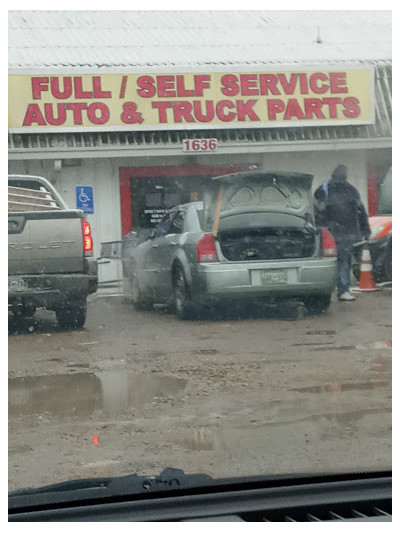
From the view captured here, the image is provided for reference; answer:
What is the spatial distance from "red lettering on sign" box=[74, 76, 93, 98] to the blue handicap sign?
1.83 ft

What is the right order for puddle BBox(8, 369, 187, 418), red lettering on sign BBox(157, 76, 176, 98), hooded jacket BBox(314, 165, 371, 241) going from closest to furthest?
puddle BBox(8, 369, 187, 418) < red lettering on sign BBox(157, 76, 176, 98) < hooded jacket BBox(314, 165, 371, 241)

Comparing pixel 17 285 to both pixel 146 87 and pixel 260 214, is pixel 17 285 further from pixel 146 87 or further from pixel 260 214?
pixel 260 214

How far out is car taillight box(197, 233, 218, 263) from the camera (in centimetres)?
558

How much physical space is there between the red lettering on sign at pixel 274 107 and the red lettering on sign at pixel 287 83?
0.09 m

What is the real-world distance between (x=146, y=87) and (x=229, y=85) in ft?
1.71

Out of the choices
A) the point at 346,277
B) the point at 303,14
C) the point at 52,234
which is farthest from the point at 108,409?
the point at 303,14

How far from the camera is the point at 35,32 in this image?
5422 mm

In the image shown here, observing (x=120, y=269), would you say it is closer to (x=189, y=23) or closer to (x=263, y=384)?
(x=263, y=384)

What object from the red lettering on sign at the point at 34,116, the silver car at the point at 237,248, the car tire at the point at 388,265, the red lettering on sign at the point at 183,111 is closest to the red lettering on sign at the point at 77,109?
the red lettering on sign at the point at 34,116

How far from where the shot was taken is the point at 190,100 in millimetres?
5469

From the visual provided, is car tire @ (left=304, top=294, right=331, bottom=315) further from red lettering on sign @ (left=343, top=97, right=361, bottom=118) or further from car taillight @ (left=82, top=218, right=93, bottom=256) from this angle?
car taillight @ (left=82, top=218, right=93, bottom=256)

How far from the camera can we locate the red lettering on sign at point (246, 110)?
5600 mm

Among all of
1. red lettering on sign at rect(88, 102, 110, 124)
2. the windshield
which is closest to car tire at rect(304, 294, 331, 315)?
the windshield

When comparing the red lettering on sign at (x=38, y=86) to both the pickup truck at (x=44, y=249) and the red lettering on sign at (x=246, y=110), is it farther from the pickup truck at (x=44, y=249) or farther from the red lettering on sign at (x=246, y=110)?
the red lettering on sign at (x=246, y=110)
